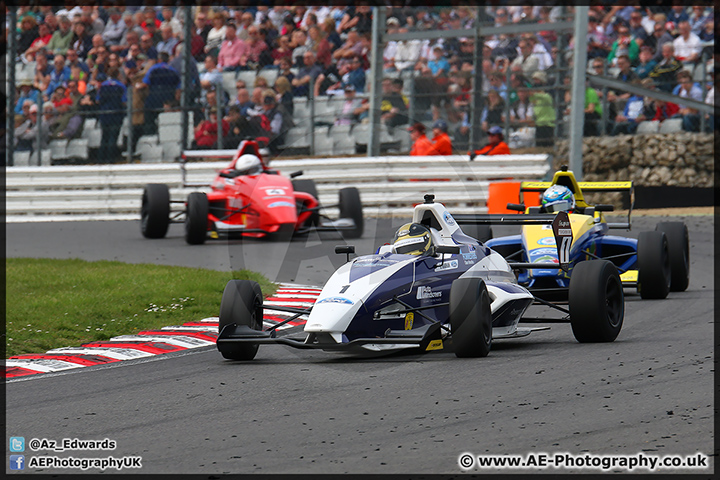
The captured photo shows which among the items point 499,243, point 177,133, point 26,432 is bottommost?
point 26,432

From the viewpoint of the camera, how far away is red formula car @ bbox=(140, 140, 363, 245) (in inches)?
559

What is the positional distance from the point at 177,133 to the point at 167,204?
256cm

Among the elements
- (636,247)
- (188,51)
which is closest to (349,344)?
(636,247)

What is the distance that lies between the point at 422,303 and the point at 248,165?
7972 millimetres

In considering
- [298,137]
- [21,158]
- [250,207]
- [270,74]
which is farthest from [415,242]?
[21,158]

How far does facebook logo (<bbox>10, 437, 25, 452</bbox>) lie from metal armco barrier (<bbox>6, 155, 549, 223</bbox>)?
463 inches

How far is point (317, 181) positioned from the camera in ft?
56.8

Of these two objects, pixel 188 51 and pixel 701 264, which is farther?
pixel 188 51

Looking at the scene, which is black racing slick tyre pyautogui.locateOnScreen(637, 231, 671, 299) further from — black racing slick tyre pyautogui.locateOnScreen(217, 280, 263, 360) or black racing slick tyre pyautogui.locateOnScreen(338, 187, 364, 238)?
black racing slick tyre pyautogui.locateOnScreen(338, 187, 364, 238)

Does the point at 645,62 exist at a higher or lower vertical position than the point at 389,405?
higher

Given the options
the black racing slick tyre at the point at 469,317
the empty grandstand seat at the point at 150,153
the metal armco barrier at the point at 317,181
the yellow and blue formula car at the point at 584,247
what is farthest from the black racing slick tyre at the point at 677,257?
the empty grandstand seat at the point at 150,153

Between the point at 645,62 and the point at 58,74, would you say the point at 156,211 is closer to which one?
the point at 58,74

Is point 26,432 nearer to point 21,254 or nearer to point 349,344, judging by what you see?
point 349,344

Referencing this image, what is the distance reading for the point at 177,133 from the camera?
56.7ft
